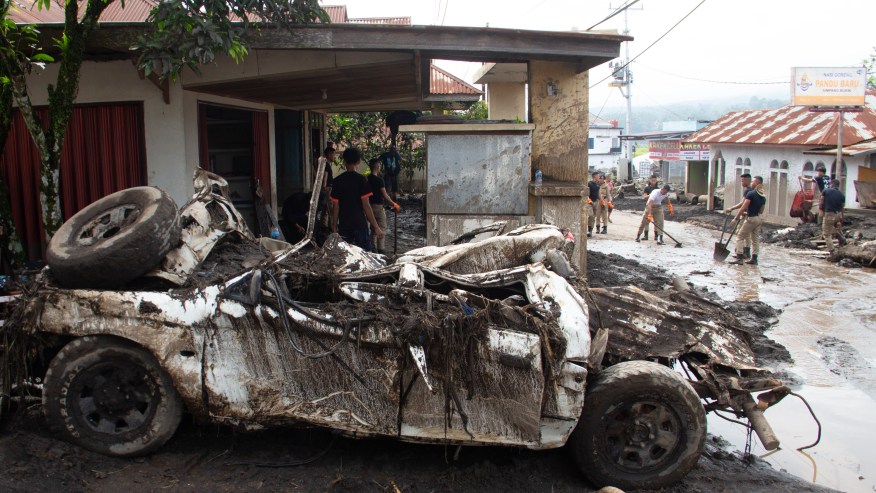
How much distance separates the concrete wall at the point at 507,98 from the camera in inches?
841

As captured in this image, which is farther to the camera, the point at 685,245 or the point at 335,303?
the point at 685,245

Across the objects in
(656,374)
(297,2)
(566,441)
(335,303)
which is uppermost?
(297,2)

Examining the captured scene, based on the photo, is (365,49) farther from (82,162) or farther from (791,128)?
(791,128)

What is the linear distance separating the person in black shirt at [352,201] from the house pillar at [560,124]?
233 centimetres

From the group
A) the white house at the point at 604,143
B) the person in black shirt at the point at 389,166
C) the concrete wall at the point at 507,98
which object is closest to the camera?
the person in black shirt at the point at 389,166

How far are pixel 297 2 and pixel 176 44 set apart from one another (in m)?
1.67

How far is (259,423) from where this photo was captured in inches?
182

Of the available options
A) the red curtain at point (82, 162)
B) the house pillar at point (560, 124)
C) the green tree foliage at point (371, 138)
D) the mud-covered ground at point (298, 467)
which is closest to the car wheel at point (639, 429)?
the mud-covered ground at point (298, 467)

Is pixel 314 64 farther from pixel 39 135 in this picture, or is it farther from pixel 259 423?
pixel 259 423

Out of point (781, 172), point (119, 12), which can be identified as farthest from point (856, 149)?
point (119, 12)

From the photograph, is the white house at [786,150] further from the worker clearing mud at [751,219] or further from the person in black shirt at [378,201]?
the person in black shirt at [378,201]

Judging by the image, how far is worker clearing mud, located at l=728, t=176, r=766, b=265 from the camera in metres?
14.8

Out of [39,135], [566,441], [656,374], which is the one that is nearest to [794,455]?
[656,374]

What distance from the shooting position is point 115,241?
15.6 ft
